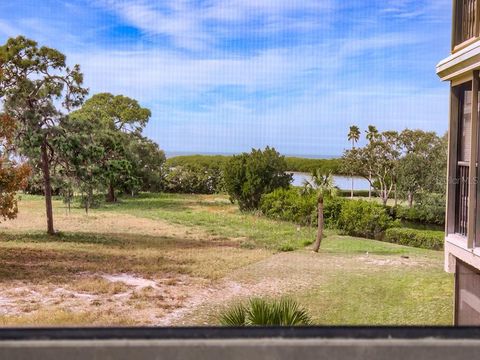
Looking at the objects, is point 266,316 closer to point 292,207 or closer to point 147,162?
point 147,162

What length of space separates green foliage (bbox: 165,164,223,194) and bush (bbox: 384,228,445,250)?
7.27 feet

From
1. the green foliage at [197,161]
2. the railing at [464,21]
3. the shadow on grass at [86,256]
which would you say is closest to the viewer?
the railing at [464,21]

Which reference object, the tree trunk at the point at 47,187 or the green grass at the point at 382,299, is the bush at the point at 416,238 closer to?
the green grass at the point at 382,299

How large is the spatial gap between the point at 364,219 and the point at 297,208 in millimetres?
803

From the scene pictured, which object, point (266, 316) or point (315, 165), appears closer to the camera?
point (266, 316)

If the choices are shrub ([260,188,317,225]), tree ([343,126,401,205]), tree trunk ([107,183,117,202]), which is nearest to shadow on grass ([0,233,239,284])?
tree trunk ([107,183,117,202])

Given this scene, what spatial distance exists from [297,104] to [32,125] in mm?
2384

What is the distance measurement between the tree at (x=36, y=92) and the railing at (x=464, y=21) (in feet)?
9.45

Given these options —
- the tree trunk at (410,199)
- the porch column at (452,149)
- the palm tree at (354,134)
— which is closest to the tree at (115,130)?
the palm tree at (354,134)

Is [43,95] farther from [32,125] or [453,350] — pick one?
[453,350]

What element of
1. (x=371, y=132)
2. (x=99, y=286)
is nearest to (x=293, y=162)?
(x=371, y=132)

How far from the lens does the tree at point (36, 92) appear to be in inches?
164

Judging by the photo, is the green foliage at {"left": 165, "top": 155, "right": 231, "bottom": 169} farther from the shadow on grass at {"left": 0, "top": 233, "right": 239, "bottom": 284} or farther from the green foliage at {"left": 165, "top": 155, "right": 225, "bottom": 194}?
the shadow on grass at {"left": 0, "top": 233, "right": 239, "bottom": 284}

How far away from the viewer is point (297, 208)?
6340mm
